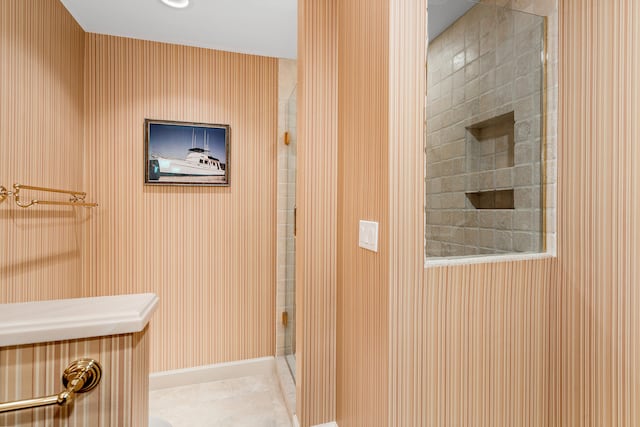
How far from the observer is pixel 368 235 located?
1.22 meters

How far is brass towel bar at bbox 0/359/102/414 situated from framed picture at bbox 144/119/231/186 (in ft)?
5.70

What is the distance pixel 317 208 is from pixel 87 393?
1.09 m

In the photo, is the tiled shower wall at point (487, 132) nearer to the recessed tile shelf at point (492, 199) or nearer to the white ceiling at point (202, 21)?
the recessed tile shelf at point (492, 199)

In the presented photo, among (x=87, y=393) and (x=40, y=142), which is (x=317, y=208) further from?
(x=40, y=142)

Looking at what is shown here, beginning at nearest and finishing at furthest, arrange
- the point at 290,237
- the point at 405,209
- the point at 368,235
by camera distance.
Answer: the point at 405,209 → the point at 368,235 → the point at 290,237

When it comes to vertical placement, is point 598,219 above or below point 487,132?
below

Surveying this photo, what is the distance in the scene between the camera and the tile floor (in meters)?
1.85

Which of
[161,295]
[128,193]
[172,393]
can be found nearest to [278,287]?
[161,295]

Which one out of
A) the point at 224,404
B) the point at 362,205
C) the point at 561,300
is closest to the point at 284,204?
the point at 362,205

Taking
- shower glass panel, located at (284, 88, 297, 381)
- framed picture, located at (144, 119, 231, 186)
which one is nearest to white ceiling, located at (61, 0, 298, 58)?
shower glass panel, located at (284, 88, 297, 381)

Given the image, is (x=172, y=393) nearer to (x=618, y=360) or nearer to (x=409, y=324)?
(x=409, y=324)

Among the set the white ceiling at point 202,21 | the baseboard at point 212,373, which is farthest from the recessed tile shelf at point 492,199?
the baseboard at point 212,373

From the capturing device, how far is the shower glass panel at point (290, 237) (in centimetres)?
225

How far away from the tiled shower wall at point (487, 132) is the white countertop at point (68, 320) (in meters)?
0.94
